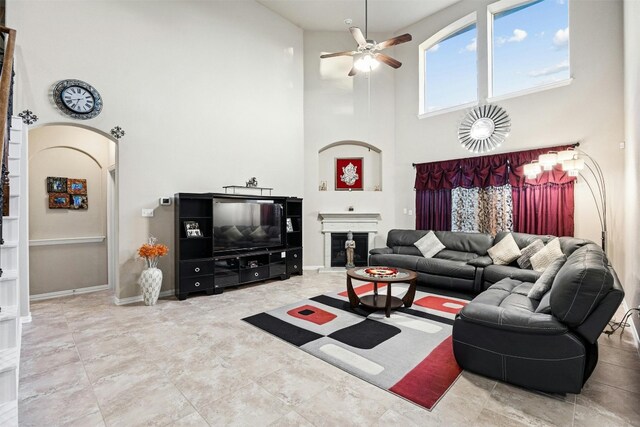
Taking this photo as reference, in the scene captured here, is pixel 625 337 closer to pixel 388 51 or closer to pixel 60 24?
pixel 388 51

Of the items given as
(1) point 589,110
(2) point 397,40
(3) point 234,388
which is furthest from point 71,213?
(1) point 589,110

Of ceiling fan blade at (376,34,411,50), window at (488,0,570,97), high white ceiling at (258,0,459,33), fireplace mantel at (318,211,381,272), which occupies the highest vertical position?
high white ceiling at (258,0,459,33)

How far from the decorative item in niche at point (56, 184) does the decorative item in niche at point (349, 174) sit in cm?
492

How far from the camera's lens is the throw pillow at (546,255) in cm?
416

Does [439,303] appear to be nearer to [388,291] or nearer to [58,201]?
[388,291]

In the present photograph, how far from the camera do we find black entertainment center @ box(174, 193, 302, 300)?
4.63m

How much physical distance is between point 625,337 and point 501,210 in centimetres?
268

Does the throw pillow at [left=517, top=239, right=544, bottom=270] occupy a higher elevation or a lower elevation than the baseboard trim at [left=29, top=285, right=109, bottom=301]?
higher

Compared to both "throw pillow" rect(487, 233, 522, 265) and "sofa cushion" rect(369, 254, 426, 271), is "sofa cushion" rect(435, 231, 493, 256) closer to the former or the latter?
"throw pillow" rect(487, 233, 522, 265)

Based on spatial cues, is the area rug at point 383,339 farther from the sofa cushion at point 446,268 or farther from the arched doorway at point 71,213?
the arched doorway at point 71,213

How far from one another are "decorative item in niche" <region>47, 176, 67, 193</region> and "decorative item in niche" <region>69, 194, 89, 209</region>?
15 cm

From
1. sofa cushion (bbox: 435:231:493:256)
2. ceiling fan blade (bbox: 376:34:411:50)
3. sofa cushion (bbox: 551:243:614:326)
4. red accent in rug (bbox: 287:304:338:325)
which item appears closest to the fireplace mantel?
sofa cushion (bbox: 435:231:493:256)

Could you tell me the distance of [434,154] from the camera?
6.35 m

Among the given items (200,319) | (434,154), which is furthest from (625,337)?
(200,319)
